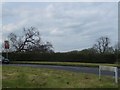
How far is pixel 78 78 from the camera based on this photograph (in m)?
15.3

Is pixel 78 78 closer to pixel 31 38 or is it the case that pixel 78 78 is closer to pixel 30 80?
pixel 30 80

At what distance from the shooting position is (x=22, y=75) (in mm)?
15703

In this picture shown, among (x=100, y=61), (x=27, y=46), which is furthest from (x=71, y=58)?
(x=27, y=46)

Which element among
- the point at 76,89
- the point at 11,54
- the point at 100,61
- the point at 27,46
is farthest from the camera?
the point at 27,46

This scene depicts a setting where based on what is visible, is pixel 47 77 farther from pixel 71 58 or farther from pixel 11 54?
pixel 11 54

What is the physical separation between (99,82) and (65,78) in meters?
1.82

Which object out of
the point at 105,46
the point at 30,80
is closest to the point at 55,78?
the point at 30,80

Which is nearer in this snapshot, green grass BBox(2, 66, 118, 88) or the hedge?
green grass BBox(2, 66, 118, 88)

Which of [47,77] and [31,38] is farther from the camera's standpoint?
[31,38]

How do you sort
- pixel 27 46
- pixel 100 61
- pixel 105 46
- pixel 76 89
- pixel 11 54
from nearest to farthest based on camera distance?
pixel 76 89, pixel 100 61, pixel 11 54, pixel 27 46, pixel 105 46

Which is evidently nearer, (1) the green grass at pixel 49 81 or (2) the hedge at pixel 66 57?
(1) the green grass at pixel 49 81

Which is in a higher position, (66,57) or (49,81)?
(49,81)

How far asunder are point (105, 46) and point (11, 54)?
49.4 meters

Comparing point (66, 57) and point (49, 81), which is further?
point (66, 57)
